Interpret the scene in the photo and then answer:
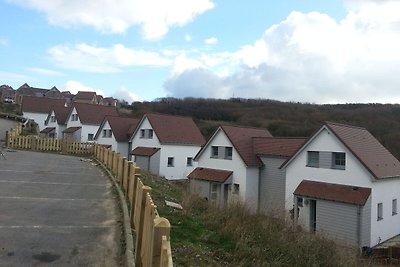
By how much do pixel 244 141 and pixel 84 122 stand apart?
1168 inches

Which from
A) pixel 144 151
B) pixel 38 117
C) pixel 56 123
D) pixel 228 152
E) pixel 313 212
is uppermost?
pixel 38 117

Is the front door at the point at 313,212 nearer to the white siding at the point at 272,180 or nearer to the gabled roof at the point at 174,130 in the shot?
the white siding at the point at 272,180

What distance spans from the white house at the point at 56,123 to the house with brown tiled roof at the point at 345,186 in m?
46.1

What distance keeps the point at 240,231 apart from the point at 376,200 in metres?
19.6

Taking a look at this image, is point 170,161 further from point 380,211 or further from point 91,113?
point 380,211

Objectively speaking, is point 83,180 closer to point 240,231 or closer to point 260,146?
point 240,231

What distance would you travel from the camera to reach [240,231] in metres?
Answer: 9.96

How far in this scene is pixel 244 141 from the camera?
37531 millimetres

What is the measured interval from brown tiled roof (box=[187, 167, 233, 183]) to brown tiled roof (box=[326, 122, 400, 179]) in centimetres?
1064

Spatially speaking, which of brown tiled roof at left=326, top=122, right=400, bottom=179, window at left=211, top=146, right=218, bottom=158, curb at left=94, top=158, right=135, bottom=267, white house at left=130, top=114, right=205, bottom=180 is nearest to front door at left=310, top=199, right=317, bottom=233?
brown tiled roof at left=326, top=122, right=400, bottom=179

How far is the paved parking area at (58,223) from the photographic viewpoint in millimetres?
6848

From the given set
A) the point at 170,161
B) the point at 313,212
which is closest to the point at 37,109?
the point at 170,161

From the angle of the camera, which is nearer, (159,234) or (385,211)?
(159,234)

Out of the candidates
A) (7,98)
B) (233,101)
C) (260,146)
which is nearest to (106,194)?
(260,146)
